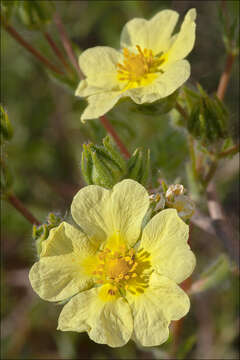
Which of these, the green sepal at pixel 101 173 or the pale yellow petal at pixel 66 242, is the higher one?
the green sepal at pixel 101 173

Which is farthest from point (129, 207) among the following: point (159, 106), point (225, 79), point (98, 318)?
point (225, 79)

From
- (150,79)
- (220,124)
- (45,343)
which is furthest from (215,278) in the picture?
(45,343)

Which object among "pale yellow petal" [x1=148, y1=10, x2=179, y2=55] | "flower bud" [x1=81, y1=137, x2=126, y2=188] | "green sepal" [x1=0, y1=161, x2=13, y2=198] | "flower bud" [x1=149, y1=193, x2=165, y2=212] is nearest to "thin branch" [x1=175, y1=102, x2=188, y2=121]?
"pale yellow petal" [x1=148, y1=10, x2=179, y2=55]

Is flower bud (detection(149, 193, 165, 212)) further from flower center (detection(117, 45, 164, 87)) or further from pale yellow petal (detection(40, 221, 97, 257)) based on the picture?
Result: flower center (detection(117, 45, 164, 87))

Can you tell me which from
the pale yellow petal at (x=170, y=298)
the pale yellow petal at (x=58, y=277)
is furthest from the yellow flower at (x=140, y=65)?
the pale yellow petal at (x=170, y=298)

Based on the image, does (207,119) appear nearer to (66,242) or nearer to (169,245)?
(169,245)

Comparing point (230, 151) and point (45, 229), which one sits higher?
point (45, 229)

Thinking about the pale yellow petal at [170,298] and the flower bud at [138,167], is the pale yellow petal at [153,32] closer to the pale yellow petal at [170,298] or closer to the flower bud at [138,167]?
the flower bud at [138,167]
